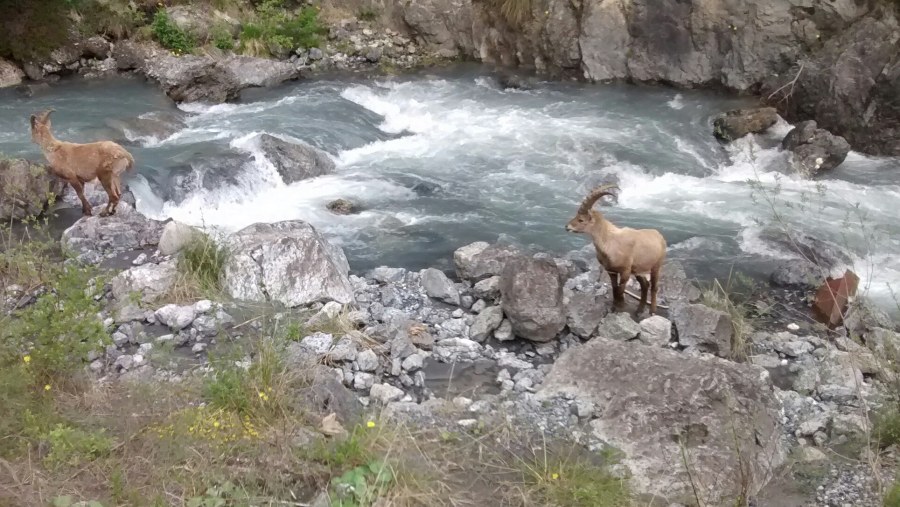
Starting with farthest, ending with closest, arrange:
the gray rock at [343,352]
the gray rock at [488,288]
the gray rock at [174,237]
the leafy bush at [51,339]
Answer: the gray rock at [174,237] < the gray rock at [488,288] < the gray rock at [343,352] < the leafy bush at [51,339]

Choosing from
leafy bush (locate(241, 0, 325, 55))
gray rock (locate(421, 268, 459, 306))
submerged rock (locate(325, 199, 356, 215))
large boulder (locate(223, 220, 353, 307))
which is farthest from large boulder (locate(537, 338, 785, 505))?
leafy bush (locate(241, 0, 325, 55))

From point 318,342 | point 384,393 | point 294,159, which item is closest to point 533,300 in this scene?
point 384,393

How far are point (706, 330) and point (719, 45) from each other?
35.4 ft

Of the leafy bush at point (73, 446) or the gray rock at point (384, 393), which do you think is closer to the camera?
the leafy bush at point (73, 446)

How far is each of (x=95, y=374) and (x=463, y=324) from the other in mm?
3499

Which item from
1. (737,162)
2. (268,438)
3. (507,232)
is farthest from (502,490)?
(737,162)

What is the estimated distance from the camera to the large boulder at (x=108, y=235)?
899cm

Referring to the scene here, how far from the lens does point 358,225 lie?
10.8m

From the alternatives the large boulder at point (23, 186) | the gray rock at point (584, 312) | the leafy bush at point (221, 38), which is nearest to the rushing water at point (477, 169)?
the large boulder at point (23, 186)

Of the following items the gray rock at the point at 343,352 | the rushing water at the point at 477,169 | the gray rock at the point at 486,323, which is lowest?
the rushing water at the point at 477,169

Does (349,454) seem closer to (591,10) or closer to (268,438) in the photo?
(268,438)

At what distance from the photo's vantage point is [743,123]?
46.7 feet

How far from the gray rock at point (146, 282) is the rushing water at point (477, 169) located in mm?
2423

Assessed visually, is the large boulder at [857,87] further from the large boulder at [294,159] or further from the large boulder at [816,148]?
the large boulder at [294,159]
